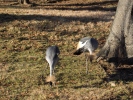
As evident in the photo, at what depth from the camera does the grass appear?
304 inches

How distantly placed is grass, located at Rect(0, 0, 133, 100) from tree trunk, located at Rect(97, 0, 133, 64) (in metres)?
0.63

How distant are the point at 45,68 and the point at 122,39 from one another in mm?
2689

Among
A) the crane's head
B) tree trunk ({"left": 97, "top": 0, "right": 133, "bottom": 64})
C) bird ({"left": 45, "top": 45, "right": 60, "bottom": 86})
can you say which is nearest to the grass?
the crane's head

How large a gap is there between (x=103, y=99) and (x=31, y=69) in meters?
2.76

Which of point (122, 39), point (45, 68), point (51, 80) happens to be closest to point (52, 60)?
point (51, 80)

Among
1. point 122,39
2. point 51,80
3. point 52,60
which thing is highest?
point 122,39

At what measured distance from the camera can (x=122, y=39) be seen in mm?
10453

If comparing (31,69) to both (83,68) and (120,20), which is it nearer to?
(83,68)

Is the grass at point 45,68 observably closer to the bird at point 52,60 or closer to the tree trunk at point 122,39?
the bird at point 52,60

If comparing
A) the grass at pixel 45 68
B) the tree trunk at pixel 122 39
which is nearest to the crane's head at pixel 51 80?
the grass at pixel 45 68

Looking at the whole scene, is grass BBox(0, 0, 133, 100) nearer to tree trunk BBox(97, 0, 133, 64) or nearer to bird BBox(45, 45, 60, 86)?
bird BBox(45, 45, 60, 86)

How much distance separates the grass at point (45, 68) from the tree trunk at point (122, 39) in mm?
634

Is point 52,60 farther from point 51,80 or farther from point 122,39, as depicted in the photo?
point 122,39

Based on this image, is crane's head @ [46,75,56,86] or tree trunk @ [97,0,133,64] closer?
crane's head @ [46,75,56,86]
